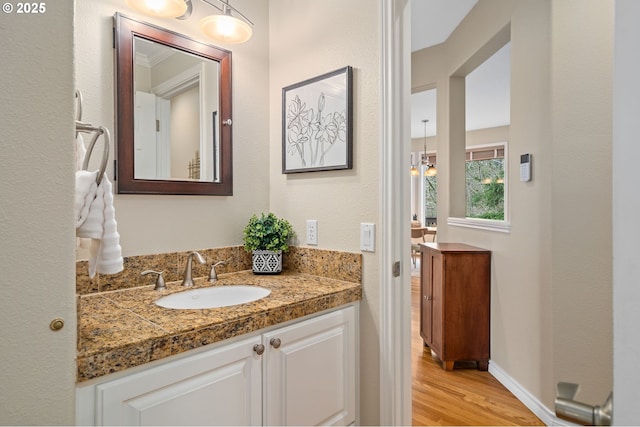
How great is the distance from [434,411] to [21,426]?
1.99 metres

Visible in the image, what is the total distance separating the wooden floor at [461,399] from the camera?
197 cm

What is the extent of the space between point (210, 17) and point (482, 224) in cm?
231

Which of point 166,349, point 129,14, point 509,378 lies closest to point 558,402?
point 166,349

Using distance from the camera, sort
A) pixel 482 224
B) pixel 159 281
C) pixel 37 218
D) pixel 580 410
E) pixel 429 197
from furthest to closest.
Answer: pixel 429 197
pixel 482 224
pixel 159 281
pixel 37 218
pixel 580 410

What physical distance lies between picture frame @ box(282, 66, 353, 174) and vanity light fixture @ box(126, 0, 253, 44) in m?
0.36

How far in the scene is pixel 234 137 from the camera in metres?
1.77

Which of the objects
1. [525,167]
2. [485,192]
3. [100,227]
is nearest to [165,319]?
[100,227]

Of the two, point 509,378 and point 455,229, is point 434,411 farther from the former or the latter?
point 455,229

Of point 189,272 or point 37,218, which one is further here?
point 189,272

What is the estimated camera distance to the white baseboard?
6.30ft

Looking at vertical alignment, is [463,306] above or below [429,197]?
below

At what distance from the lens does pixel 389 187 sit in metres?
1.44

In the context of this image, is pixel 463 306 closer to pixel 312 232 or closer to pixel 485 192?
pixel 312 232

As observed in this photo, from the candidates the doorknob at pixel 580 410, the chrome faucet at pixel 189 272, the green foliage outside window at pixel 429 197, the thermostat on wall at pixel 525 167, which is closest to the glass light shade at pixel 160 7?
the chrome faucet at pixel 189 272
